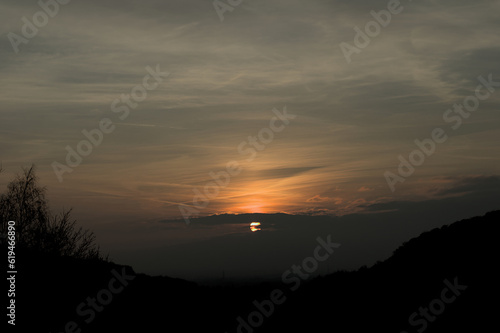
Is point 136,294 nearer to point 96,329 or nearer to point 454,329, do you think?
point 96,329

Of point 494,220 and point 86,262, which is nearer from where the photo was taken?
point 494,220

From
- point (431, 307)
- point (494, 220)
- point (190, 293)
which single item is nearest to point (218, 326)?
point (190, 293)

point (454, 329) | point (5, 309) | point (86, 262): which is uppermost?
point (86, 262)

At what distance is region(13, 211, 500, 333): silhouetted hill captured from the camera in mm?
19422

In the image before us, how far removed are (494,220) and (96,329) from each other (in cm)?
1833

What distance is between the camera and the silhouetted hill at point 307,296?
63.7ft

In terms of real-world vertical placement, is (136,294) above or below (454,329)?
above

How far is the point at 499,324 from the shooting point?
16766mm

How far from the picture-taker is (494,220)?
79.6 ft

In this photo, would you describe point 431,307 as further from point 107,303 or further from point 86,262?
point 86,262

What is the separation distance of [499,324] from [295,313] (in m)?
8.01

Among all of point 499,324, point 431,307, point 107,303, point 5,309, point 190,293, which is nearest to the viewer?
point 499,324

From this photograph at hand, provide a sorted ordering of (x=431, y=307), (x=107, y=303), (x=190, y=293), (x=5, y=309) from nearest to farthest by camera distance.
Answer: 1. (x=431, y=307)
2. (x=5, y=309)
3. (x=107, y=303)
4. (x=190, y=293)

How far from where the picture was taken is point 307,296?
2359 cm
